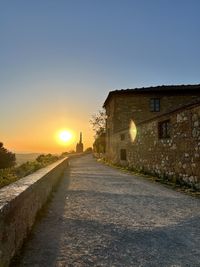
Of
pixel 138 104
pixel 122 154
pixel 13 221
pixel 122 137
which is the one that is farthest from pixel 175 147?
pixel 138 104

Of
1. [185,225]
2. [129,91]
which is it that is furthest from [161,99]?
[185,225]

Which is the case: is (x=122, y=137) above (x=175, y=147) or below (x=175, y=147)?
above

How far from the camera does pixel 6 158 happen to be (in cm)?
4469

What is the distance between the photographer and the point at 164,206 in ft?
24.7

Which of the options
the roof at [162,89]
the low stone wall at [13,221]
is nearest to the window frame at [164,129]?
the low stone wall at [13,221]

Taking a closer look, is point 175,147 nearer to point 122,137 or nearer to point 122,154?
point 122,137

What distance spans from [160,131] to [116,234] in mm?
9900

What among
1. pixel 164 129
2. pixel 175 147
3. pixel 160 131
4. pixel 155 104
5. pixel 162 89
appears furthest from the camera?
pixel 155 104

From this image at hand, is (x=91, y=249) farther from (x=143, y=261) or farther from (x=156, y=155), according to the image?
(x=156, y=155)

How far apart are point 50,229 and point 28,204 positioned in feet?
2.45

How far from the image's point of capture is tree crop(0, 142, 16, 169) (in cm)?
4325

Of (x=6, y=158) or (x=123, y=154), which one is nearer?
(x=123, y=154)

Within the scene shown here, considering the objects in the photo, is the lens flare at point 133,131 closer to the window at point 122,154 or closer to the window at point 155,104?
the window at point 122,154

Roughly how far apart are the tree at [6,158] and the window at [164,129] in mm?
32106
